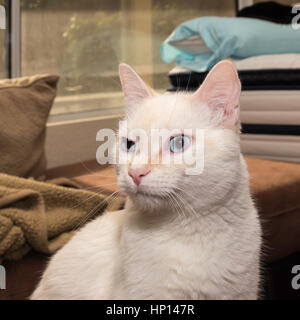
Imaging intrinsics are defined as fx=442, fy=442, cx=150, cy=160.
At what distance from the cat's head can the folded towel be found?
0.76 ft

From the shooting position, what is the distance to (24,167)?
139cm

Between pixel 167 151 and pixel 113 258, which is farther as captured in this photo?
pixel 113 258

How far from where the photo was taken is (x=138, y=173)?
2.31 feet

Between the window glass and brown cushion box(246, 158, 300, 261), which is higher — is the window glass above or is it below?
above

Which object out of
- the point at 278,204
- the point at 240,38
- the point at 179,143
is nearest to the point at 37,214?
the point at 179,143

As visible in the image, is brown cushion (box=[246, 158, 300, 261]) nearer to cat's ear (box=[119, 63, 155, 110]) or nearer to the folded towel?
the folded towel

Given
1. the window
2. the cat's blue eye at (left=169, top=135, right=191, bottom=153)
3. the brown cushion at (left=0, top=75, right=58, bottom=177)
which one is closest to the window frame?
the window

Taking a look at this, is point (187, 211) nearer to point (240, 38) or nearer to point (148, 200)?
point (148, 200)

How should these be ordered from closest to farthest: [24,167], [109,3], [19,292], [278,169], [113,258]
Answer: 1. [113,258]
2. [19,292]
3. [24,167]
4. [278,169]
5. [109,3]

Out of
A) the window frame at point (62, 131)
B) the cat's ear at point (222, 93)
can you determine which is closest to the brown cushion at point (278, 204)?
the cat's ear at point (222, 93)

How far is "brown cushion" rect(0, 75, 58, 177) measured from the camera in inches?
52.6
